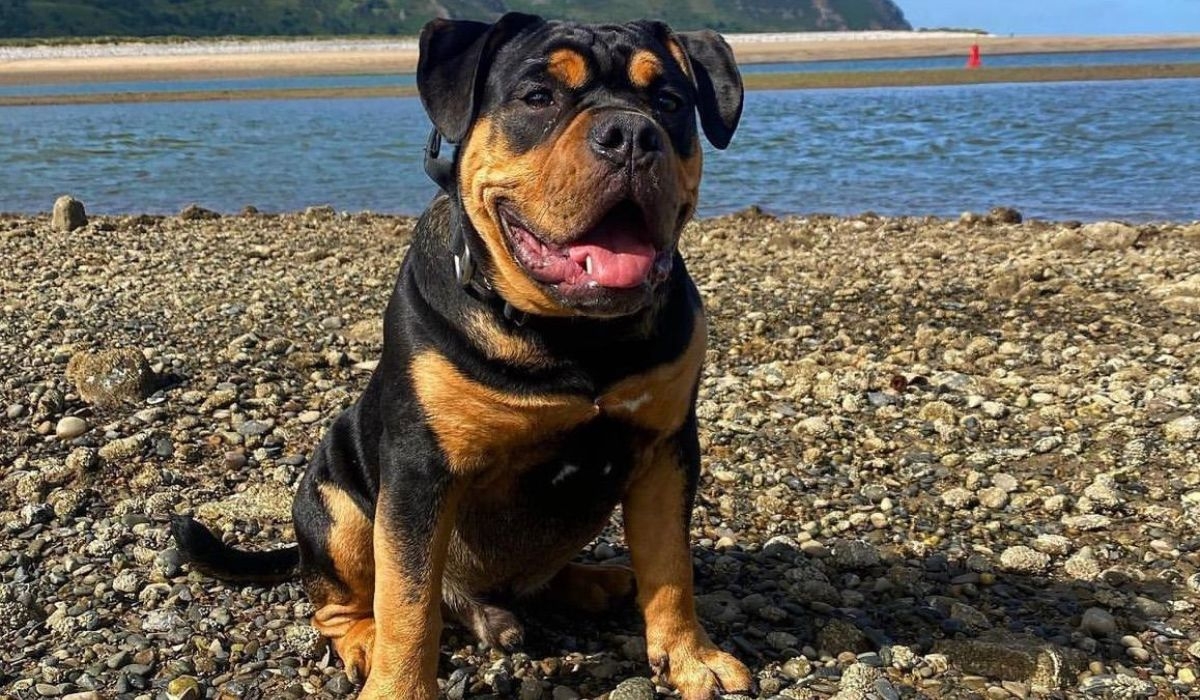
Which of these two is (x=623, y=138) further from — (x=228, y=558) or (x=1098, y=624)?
(x=1098, y=624)

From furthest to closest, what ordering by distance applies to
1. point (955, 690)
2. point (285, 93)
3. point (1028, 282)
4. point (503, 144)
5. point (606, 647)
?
1. point (285, 93)
2. point (1028, 282)
3. point (606, 647)
4. point (955, 690)
5. point (503, 144)

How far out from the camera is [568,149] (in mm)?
3238

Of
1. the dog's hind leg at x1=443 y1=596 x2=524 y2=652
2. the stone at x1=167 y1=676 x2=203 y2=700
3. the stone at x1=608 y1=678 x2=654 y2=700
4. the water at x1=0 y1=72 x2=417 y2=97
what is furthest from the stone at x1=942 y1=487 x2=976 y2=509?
the water at x1=0 y1=72 x2=417 y2=97

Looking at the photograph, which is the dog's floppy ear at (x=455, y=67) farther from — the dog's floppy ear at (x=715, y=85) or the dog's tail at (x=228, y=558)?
the dog's tail at (x=228, y=558)

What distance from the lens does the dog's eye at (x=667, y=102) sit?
11.8 feet

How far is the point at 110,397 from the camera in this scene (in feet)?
20.6

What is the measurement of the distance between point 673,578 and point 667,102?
1.49 m

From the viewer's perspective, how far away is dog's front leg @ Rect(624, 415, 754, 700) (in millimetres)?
3730

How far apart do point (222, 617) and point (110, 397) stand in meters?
2.54

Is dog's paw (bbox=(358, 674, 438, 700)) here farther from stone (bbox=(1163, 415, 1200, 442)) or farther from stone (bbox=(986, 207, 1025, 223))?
stone (bbox=(986, 207, 1025, 223))

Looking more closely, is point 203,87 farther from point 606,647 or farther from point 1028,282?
point 606,647

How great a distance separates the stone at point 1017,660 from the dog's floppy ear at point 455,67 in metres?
2.30

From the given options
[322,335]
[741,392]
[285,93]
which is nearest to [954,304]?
[741,392]

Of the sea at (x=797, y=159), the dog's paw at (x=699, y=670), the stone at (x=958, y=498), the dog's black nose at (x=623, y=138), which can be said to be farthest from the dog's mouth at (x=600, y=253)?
the sea at (x=797, y=159)
